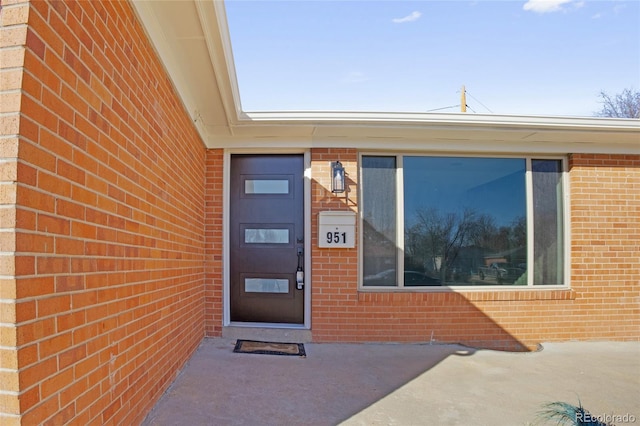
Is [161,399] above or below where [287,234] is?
below

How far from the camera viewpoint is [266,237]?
4258 millimetres

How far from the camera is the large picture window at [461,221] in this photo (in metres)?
4.23

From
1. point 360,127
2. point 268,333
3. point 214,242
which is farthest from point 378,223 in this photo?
point 214,242

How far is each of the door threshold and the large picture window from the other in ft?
3.17

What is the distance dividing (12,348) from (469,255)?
4291 millimetres

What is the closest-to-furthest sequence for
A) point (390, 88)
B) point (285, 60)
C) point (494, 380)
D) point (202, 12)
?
point (202, 12), point (494, 380), point (285, 60), point (390, 88)

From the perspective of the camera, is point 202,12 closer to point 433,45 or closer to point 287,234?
point 287,234

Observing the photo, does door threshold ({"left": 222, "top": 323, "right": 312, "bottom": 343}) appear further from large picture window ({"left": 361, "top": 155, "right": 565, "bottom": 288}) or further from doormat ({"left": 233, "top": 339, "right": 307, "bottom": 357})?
large picture window ({"left": 361, "top": 155, "right": 565, "bottom": 288})

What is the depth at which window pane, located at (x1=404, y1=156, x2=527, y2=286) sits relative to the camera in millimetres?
4258

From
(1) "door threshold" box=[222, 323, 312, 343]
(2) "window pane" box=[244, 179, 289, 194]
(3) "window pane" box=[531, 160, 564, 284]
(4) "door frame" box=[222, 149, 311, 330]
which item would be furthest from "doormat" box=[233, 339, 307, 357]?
(3) "window pane" box=[531, 160, 564, 284]

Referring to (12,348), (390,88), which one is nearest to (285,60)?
(390,88)

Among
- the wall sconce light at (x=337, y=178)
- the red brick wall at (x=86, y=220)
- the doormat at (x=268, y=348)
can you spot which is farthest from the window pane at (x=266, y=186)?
the doormat at (x=268, y=348)

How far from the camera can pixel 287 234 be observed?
4.25m

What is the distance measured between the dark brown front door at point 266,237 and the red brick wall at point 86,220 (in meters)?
1.56
